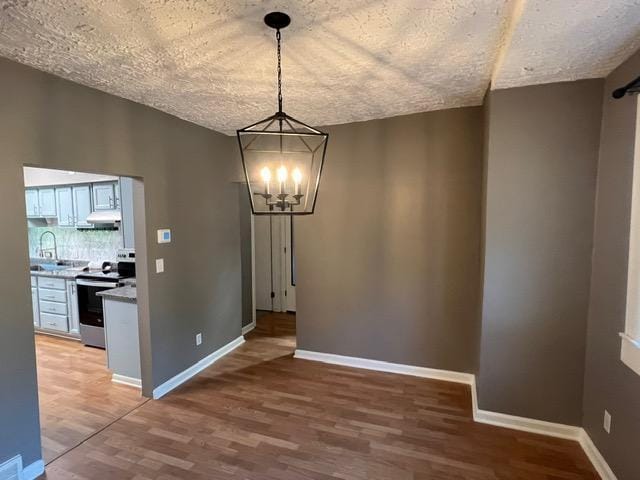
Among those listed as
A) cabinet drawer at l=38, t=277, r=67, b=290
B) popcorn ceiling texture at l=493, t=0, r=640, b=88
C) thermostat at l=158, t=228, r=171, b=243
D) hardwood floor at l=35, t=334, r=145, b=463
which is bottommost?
hardwood floor at l=35, t=334, r=145, b=463

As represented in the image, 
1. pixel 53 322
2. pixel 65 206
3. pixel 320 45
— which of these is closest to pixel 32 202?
pixel 65 206

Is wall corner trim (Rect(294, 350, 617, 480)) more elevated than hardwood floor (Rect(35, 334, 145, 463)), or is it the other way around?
wall corner trim (Rect(294, 350, 617, 480))

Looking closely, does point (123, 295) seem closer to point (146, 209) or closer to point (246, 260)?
point (146, 209)

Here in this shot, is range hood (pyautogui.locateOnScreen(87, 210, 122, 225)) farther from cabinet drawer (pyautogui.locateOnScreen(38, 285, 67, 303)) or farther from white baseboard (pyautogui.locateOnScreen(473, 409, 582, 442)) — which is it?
white baseboard (pyautogui.locateOnScreen(473, 409, 582, 442))

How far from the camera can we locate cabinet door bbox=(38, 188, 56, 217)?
5.06 meters

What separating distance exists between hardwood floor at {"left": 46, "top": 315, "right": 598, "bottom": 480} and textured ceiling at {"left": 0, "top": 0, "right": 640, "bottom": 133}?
8.41ft

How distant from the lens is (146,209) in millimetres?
2920

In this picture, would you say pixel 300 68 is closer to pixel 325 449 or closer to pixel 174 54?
pixel 174 54

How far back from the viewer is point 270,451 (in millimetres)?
2346

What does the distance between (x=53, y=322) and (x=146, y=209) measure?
3093 millimetres

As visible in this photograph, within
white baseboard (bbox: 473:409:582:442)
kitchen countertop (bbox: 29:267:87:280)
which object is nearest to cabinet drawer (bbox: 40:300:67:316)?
kitchen countertop (bbox: 29:267:87:280)

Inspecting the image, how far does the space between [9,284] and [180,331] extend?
156 cm

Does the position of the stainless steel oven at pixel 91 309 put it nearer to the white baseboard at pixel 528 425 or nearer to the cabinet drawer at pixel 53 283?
the cabinet drawer at pixel 53 283

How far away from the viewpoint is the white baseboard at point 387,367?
3293mm
